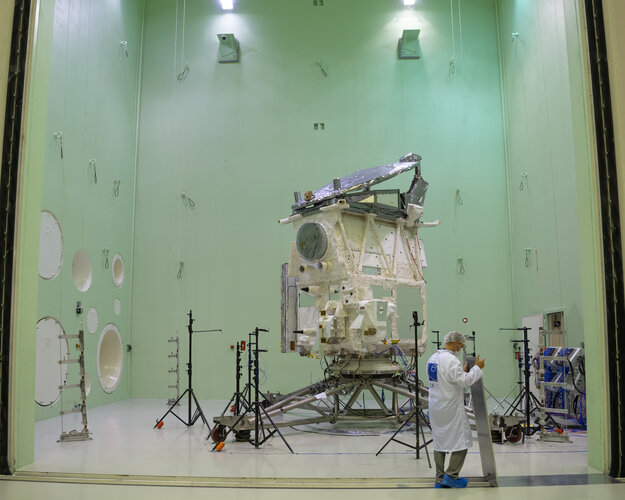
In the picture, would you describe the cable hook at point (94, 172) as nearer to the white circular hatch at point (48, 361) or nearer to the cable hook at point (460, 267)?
the white circular hatch at point (48, 361)

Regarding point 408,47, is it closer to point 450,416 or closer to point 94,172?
point 94,172

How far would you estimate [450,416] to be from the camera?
561cm

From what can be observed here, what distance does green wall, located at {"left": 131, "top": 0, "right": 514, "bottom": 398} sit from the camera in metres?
14.1

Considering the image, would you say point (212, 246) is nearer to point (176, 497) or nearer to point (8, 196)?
point (8, 196)

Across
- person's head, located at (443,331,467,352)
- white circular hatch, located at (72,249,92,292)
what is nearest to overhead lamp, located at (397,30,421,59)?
white circular hatch, located at (72,249,92,292)

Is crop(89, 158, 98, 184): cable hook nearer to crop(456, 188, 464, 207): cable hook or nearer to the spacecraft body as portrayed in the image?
the spacecraft body

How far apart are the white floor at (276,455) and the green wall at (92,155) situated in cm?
282

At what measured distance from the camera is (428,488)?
554cm

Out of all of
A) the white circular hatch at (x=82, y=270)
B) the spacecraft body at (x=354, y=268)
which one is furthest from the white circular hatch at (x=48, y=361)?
the spacecraft body at (x=354, y=268)

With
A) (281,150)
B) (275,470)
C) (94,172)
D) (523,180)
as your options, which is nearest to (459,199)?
(523,180)

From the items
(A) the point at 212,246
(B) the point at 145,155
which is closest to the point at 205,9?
(B) the point at 145,155

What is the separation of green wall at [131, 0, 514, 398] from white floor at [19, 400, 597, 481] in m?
4.79

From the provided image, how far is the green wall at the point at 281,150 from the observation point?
46.2ft

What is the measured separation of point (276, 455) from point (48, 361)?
5.37 meters
